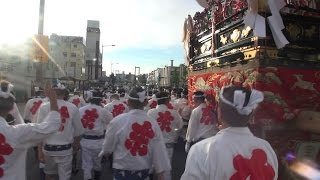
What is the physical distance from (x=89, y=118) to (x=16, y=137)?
→ 435cm

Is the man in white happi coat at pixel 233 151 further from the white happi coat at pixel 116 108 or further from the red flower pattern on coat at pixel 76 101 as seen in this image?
the red flower pattern on coat at pixel 76 101

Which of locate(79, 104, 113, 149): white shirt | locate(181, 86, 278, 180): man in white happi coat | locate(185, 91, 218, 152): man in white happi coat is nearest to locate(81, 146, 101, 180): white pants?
locate(79, 104, 113, 149): white shirt

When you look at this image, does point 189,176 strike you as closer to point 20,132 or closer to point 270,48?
A: point 20,132

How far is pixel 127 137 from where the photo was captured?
482cm

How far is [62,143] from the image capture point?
661 centimetres

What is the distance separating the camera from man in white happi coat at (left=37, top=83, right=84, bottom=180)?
259 inches

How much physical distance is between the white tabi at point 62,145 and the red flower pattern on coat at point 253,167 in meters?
4.50

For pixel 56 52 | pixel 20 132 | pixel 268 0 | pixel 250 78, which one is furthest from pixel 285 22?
pixel 56 52

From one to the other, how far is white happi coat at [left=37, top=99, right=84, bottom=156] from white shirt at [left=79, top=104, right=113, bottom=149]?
123 cm

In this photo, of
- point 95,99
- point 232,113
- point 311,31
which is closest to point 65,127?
point 95,99

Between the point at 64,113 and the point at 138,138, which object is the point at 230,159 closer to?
the point at 138,138

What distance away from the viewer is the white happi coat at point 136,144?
4.82 metres

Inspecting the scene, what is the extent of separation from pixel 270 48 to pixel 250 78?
424 millimetres

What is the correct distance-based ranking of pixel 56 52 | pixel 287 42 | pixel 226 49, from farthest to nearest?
pixel 56 52 → pixel 226 49 → pixel 287 42
